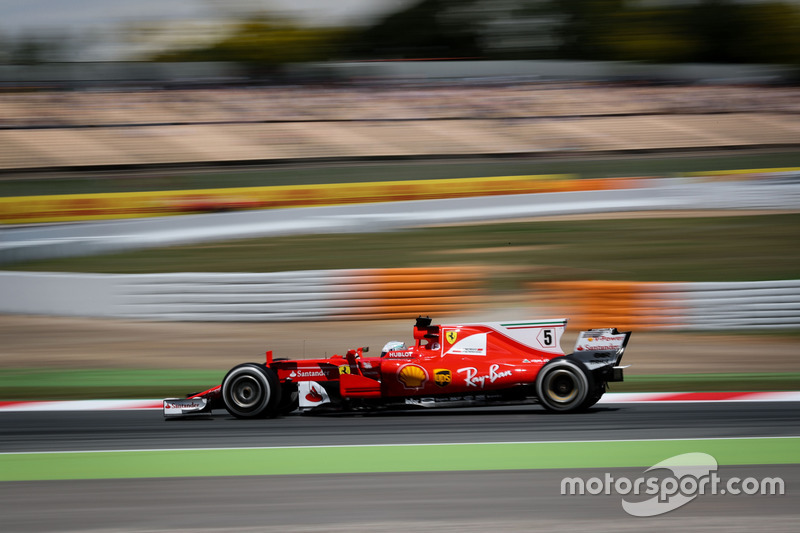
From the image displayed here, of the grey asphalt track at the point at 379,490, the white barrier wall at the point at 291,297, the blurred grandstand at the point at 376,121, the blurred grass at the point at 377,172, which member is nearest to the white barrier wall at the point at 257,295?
the white barrier wall at the point at 291,297

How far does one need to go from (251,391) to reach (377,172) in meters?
19.9

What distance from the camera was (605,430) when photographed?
6586 mm

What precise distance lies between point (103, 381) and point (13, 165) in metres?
18.3

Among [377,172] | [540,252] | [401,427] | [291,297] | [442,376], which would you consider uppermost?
[377,172]

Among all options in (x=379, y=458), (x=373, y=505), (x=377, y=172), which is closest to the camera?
(x=373, y=505)

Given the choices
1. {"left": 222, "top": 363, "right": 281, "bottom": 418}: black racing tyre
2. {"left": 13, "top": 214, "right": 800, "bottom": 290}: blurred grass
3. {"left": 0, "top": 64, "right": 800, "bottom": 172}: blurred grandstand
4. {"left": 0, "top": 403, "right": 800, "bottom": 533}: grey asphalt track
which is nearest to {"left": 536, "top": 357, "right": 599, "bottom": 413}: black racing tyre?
{"left": 0, "top": 403, "right": 800, "bottom": 533}: grey asphalt track

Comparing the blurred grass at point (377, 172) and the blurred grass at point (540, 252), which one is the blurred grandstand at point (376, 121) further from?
the blurred grass at point (540, 252)

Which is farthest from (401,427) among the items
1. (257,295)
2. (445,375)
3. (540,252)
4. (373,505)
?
(540,252)

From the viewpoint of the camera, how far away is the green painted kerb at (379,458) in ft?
18.5

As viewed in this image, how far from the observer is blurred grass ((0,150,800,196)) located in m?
24.4

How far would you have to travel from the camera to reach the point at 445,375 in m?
7.05

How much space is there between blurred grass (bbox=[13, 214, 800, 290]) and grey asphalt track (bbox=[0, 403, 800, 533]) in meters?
7.01

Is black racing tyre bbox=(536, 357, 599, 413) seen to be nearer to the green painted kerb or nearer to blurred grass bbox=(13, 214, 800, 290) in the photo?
the green painted kerb

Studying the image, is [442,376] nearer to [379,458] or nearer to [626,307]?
[379,458]
